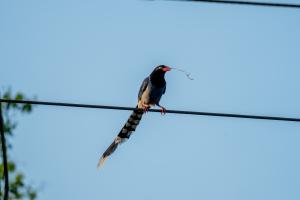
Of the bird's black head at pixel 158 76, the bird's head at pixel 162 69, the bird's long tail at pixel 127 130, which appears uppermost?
→ the bird's head at pixel 162 69

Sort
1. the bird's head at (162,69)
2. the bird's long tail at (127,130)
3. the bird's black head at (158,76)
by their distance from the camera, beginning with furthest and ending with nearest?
1. the bird's black head at (158,76)
2. the bird's head at (162,69)
3. the bird's long tail at (127,130)

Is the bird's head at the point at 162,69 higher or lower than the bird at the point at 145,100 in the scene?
higher

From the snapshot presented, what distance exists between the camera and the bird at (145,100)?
9477mm

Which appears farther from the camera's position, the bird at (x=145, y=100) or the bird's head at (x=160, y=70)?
the bird's head at (x=160, y=70)

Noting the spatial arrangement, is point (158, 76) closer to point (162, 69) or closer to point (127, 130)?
point (162, 69)

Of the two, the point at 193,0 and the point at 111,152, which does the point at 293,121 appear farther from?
the point at 111,152

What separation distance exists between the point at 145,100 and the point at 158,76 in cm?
59

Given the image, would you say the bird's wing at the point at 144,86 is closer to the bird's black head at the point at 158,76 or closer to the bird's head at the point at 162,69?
the bird's black head at the point at 158,76

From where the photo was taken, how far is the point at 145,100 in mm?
10219

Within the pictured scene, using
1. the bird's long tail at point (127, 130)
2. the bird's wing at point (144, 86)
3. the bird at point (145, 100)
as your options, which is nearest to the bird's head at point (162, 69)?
the bird at point (145, 100)

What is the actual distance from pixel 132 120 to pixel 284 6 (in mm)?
3780

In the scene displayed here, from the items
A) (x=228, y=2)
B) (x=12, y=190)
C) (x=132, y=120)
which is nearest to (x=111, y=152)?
(x=132, y=120)

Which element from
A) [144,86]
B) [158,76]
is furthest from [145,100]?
[158,76]

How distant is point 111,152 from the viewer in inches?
367
